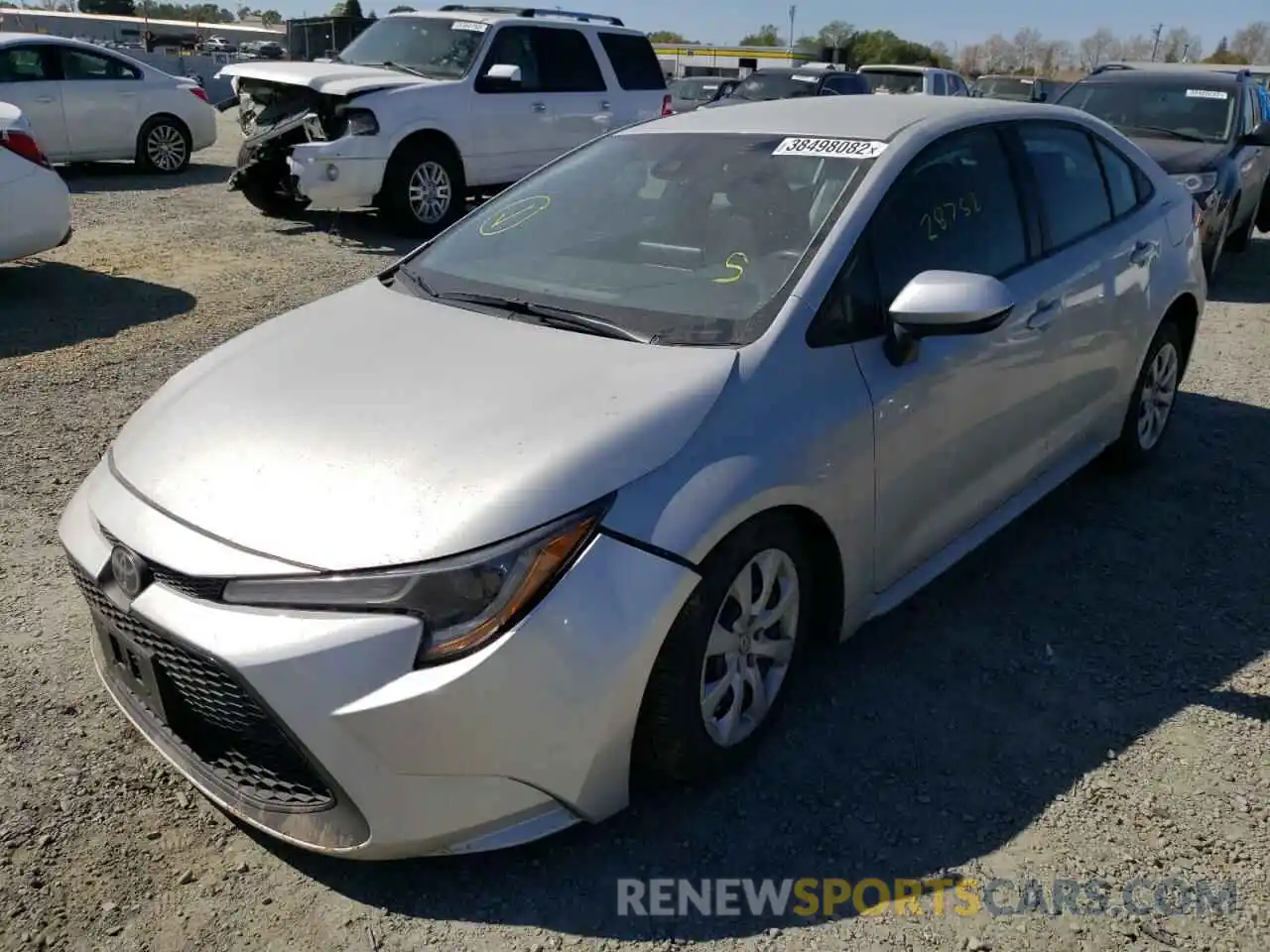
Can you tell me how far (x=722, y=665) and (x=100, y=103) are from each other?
1279 cm

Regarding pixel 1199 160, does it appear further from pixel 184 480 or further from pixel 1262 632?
pixel 184 480

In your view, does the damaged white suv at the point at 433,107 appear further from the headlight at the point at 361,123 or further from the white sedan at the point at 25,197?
the white sedan at the point at 25,197

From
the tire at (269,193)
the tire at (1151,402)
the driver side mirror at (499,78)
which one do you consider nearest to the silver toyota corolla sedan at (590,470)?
the tire at (1151,402)

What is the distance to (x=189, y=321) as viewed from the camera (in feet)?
23.1

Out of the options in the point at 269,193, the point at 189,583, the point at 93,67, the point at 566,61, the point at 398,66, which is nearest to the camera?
the point at 189,583

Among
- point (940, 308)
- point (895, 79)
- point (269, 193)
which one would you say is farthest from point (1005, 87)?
point (940, 308)

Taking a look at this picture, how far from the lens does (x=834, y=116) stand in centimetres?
360

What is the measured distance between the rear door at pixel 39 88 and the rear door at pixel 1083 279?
1173cm

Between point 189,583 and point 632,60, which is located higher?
point 632,60

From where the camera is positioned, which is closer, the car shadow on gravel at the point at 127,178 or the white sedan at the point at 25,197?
the white sedan at the point at 25,197

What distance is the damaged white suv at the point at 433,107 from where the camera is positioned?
9445 mm

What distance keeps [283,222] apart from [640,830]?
30.9ft

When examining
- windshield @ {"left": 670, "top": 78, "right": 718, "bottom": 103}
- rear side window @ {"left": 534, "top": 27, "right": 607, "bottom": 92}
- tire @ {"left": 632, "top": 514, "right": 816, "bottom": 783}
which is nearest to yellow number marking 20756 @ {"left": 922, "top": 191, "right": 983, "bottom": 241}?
tire @ {"left": 632, "top": 514, "right": 816, "bottom": 783}

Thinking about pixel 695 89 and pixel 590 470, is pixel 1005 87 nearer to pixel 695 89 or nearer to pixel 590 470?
pixel 695 89
